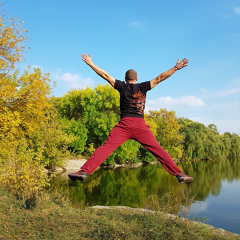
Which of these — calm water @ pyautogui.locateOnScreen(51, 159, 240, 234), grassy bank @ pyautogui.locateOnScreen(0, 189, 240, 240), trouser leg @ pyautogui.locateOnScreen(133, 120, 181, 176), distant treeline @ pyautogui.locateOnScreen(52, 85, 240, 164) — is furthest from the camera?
distant treeline @ pyautogui.locateOnScreen(52, 85, 240, 164)

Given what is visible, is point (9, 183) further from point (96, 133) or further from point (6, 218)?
point (96, 133)

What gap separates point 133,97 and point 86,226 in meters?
5.73

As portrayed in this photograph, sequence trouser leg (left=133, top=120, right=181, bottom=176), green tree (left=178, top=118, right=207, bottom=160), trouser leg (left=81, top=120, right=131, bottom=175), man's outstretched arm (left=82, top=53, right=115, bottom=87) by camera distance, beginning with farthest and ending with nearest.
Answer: green tree (left=178, top=118, right=207, bottom=160) < man's outstretched arm (left=82, top=53, right=115, bottom=87) < trouser leg (left=133, top=120, right=181, bottom=176) < trouser leg (left=81, top=120, right=131, bottom=175)

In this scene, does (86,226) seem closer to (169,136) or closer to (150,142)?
(150,142)

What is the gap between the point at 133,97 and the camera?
4457 millimetres

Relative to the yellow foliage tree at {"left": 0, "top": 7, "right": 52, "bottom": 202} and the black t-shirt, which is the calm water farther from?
the black t-shirt

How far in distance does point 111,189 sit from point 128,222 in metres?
13.9

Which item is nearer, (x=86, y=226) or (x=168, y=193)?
(x=86, y=226)

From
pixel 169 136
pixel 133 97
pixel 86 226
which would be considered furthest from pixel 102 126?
pixel 133 97

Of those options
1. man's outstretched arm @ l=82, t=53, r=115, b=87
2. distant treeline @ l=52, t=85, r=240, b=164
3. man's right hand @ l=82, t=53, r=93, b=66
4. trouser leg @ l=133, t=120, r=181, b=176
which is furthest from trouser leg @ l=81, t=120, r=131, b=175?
distant treeline @ l=52, t=85, r=240, b=164

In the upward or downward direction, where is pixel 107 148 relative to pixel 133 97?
downward

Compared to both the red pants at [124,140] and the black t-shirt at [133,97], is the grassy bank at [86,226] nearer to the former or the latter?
the red pants at [124,140]

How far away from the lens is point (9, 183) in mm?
12266

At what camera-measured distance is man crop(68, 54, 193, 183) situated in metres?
4.25
